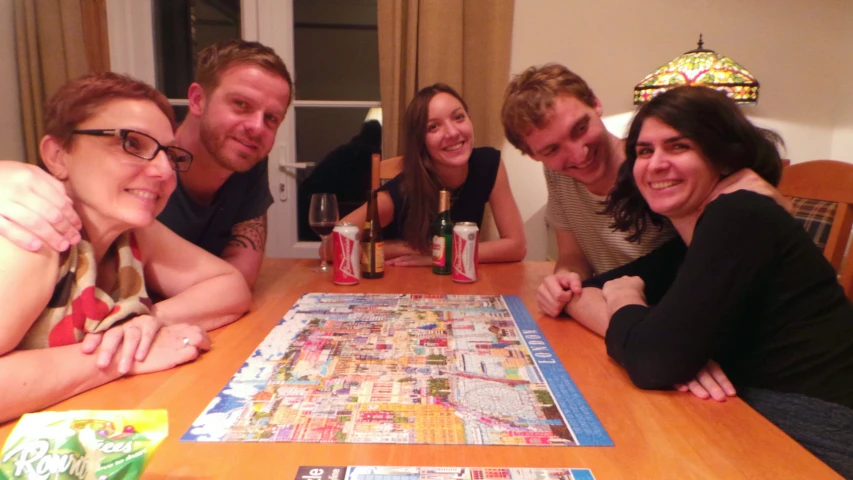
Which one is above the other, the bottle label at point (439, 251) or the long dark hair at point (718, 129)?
the long dark hair at point (718, 129)

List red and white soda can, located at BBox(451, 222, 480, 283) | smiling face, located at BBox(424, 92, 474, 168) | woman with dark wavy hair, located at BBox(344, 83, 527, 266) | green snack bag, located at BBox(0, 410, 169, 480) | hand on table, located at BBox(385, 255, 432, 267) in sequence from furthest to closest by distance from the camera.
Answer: smiling face, located at BBox(424, 92, 474, 168) < woman with dark wavy hair, located at BBox(344, 83, 527, 266) < hand on table, located at BBox(385, 255, 432, 267) < red and white soda can, located at BBox(451, 222, 480, 283) < green snack bag, located at BBox(0, 410, 169, 480)

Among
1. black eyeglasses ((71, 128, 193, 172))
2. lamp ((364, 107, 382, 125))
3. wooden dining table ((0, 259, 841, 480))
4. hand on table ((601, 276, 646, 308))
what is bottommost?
wooden dining table ((0, 259, 841, 480))

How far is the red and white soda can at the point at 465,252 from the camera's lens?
1376 mm

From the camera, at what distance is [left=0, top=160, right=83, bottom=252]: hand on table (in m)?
0.70

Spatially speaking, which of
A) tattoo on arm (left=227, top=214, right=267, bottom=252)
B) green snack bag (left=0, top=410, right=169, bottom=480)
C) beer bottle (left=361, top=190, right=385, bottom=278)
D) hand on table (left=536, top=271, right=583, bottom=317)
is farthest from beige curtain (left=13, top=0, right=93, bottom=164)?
green snack bag (left=0, top=410, right=169, bottom=480)

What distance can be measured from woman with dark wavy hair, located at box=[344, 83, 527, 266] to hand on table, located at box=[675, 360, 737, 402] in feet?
2.96

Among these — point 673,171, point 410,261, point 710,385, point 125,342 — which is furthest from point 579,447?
point 410,261

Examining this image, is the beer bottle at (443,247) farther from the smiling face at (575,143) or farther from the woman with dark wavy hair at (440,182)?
the smiling face at (575,143)

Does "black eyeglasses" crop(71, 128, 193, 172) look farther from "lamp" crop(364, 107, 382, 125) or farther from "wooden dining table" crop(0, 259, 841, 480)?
"lamp" crop(364, 107, 382, 125)

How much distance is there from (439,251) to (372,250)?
0.61ft

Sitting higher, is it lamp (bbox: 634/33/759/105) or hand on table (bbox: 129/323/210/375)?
lamp (bbox: 634/33/759/105)

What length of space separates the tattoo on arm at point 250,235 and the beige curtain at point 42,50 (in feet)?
5.13

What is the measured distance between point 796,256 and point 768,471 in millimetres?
376

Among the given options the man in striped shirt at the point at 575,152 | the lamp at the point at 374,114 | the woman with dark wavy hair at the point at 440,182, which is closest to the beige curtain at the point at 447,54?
the lamp at the point at 374,114
